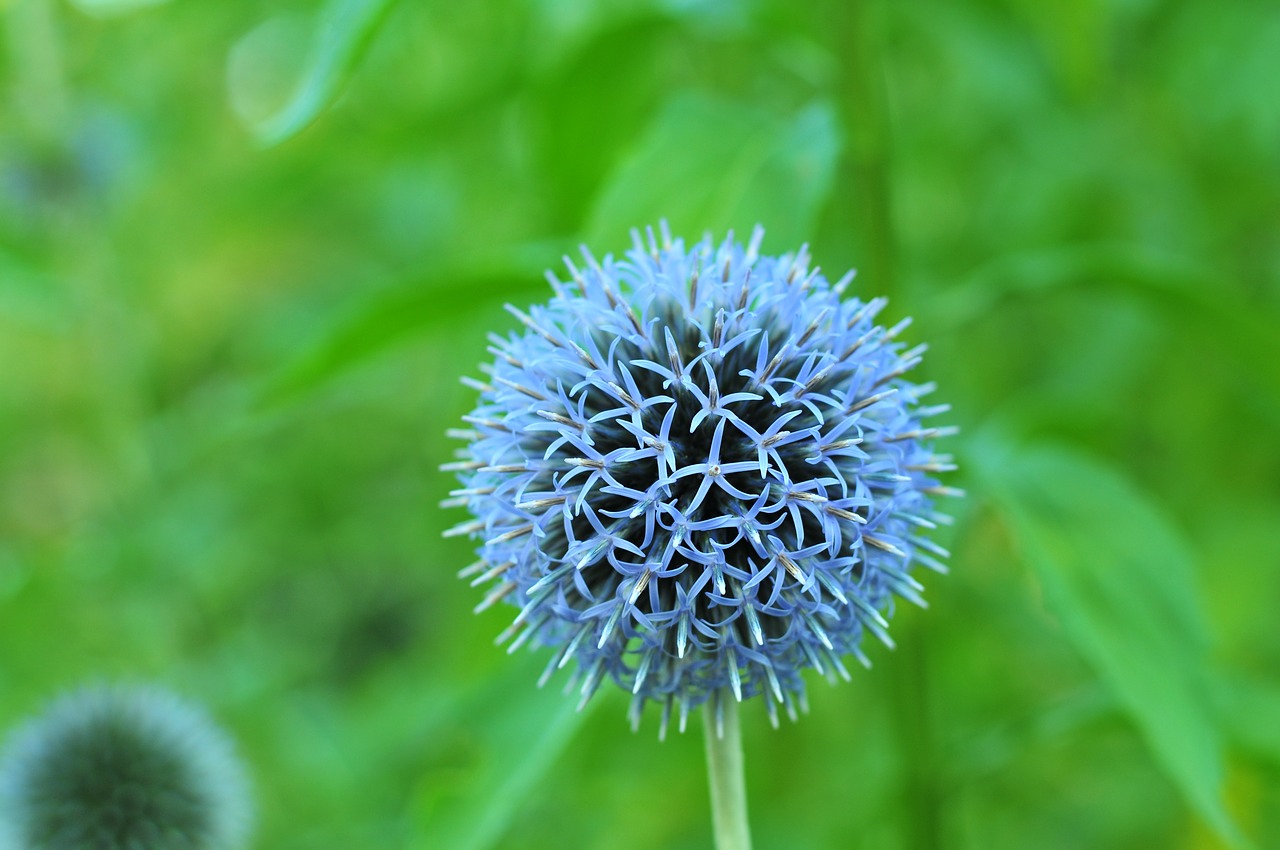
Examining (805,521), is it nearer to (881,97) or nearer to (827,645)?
(827,645)

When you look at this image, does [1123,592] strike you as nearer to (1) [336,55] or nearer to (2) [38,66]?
(1) [336,55]

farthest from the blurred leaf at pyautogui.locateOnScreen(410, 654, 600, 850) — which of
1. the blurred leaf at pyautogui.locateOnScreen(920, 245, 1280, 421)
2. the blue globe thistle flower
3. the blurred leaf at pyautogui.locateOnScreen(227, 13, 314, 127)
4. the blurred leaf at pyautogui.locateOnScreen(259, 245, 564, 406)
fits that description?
the blurred leaf at pyautogui.locateOnScreen(227, 13, 314, 127)

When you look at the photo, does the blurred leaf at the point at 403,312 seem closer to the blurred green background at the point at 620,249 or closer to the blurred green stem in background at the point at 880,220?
the blurred green background at the point at 620,249

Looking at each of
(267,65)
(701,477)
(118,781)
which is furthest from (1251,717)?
(267,65)

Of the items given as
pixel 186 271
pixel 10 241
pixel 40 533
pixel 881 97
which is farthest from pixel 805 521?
pixel 186 271

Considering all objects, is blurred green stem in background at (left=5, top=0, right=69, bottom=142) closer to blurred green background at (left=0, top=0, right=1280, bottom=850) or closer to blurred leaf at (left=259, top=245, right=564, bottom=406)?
blurred green background at (left=0, top=0, right=1280, bottom=850)
